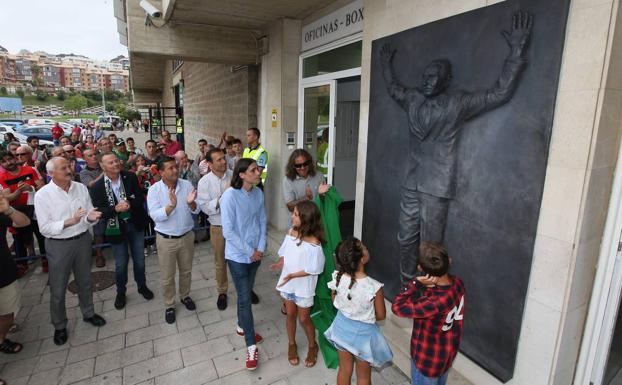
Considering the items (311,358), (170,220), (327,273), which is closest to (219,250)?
(170,220)

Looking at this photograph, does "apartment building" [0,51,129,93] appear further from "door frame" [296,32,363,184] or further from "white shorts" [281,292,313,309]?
"white shorts" [281,292,313,309]

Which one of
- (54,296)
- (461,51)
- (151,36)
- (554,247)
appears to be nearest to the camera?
(554,247)

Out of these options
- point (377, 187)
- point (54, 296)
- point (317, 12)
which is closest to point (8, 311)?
point (54, 296)

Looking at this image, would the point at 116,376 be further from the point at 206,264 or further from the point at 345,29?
the point at 345,29

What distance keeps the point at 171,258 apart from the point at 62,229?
108 cm

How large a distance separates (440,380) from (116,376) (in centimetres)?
277

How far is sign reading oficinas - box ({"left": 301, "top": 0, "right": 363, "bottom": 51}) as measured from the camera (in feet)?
14.7

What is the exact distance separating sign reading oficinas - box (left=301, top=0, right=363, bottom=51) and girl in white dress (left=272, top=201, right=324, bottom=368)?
283 cm

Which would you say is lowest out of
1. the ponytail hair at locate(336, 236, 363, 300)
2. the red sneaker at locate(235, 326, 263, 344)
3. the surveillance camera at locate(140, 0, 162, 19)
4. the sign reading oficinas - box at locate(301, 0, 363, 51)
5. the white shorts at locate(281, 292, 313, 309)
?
the red sneaker at locate(235, 326, 263, 344)

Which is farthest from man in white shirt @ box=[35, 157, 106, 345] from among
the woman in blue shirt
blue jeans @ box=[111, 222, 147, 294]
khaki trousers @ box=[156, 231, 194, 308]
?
the woman in blue shirt

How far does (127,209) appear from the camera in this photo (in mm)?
3943

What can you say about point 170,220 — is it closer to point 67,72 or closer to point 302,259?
point 302,259

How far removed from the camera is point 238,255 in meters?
3.18

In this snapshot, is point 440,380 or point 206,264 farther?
point 206,264
